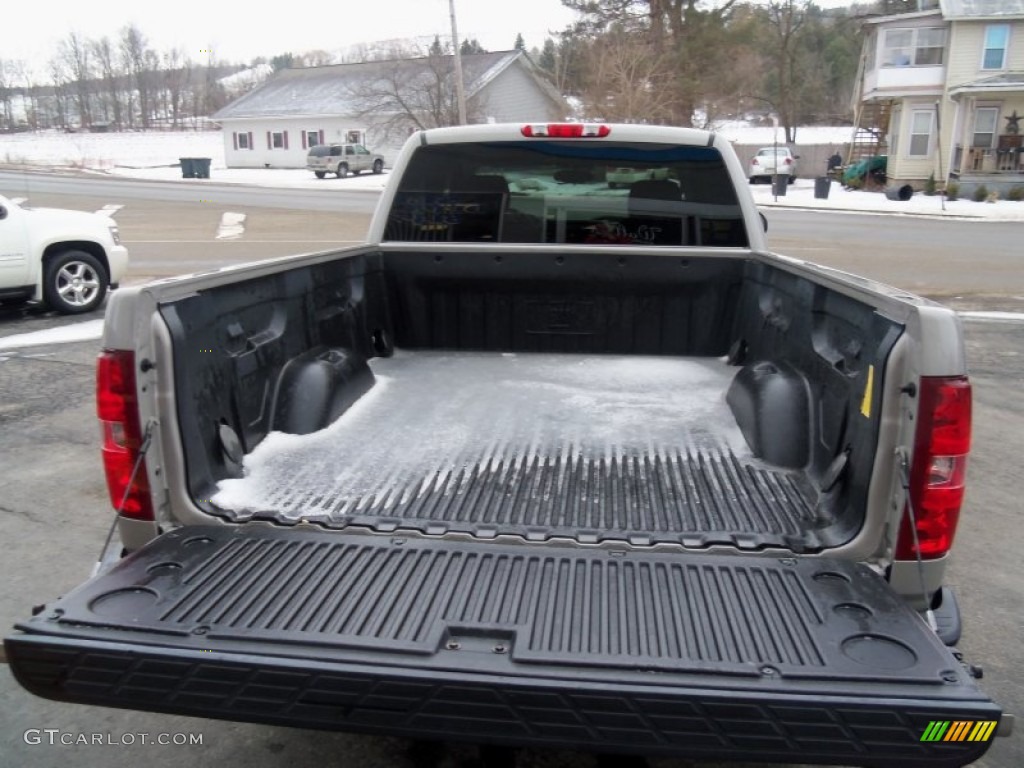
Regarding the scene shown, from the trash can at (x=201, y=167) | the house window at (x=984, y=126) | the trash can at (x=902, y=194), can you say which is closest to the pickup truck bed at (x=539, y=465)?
the trash can at (x=902, y=194)

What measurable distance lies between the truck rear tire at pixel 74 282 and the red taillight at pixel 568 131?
26.5 ft

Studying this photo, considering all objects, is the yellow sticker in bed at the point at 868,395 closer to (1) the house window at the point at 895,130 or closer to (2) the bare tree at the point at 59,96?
(1) the house window at the point at 895,130

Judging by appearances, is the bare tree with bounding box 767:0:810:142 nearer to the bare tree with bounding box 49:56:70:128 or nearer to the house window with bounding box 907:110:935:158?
the house window with bounding box 907:110:935:158

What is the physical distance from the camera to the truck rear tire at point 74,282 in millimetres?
10430

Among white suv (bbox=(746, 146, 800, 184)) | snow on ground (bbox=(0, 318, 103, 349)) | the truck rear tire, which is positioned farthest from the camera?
white suv (bbox=(746, 146, 800, 184))

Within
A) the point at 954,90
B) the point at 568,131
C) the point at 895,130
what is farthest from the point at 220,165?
the point at 568,131

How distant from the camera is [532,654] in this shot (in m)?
1.99

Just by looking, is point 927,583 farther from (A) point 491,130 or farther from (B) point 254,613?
(A) point 491,130

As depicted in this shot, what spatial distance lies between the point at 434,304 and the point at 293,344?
56.1 inches

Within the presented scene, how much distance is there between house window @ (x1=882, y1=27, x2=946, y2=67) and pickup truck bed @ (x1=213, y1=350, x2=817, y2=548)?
37.8 m

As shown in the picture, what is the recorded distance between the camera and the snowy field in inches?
1167

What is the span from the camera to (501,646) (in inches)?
80.2

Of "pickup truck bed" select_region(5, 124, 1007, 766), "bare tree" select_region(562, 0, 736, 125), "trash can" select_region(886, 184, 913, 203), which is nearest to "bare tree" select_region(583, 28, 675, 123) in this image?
"bare tree" select_region(562, 0, 736, 125)

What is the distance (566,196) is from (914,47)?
1490 inches
